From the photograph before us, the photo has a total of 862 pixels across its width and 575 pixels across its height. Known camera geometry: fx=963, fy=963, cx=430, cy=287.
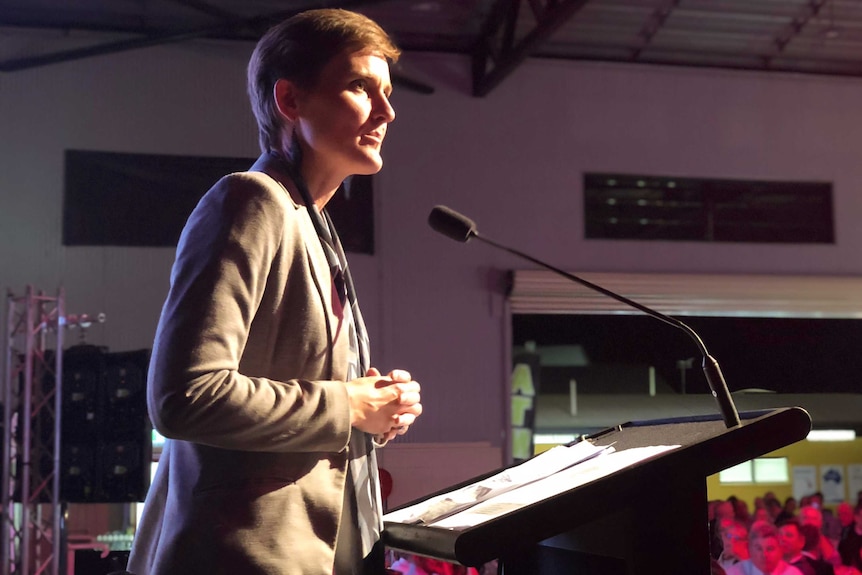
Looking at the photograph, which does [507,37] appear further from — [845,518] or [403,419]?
[403,419]

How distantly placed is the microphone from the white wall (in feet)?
21.1

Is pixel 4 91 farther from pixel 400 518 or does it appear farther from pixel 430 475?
pixel 400 518

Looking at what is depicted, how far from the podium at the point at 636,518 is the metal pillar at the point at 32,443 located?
5.74 metres

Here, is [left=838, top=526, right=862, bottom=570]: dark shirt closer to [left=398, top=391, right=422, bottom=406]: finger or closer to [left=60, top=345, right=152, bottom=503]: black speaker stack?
[left=60, top=345, right=152, bottom=503]: black speaker stack

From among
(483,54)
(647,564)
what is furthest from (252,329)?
(483,54)

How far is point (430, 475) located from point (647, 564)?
6.88m

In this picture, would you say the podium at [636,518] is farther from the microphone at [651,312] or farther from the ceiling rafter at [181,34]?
the ceiling rafter at [181,34]

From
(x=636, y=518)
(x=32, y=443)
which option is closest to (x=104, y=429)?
(x=32, y=443)

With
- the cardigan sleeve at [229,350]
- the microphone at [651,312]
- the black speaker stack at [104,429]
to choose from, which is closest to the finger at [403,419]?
the cardigan sleeve at [229,350]

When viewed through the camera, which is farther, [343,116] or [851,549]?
[851,549]

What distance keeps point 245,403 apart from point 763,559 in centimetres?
493

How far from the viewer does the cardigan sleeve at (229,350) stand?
1116mm

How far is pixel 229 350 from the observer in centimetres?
114

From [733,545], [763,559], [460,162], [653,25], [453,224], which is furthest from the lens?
[460,162]
